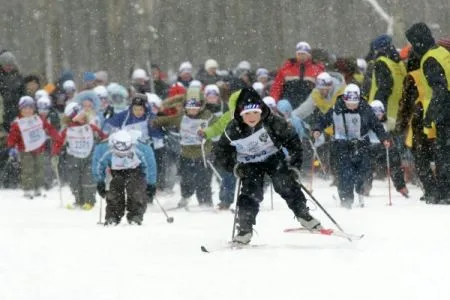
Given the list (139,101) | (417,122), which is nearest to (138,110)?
(139,101)

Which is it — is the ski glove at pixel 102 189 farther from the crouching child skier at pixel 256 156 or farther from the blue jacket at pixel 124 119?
the crouching child skier at pixel 256 156

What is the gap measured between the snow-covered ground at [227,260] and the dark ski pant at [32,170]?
451 cm

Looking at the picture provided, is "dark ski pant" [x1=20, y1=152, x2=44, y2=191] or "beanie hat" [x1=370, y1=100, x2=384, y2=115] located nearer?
"beanie hat" [x1=370, y1=100, x2=384, y2=115]

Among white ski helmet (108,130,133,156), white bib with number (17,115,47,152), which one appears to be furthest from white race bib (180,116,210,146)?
white bib with number (17,115,47,152)

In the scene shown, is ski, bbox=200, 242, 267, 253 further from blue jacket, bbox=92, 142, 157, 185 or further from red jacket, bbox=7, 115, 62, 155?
red jacket, bbox=7, 115, 62, 155

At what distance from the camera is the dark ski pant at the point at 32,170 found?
720 inches

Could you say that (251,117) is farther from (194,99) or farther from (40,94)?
(40,94)

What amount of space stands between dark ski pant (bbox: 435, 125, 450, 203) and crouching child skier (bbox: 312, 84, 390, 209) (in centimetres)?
91

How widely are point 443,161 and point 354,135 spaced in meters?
1.40

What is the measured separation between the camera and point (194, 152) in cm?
1628

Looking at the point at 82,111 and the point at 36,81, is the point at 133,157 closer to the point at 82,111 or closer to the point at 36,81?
the point at 82,111

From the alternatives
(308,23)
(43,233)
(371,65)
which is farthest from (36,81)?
(308,23)

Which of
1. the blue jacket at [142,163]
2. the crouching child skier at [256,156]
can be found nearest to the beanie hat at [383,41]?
the blue jacket at [142,163]

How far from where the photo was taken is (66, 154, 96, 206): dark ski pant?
16.6m
